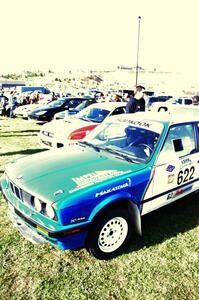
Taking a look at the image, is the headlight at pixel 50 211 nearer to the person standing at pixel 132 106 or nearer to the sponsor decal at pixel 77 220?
the sponsor decal at pixel 77 220

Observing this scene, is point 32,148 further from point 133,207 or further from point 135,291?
point 135,291

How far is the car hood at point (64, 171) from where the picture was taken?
3137 millimetres

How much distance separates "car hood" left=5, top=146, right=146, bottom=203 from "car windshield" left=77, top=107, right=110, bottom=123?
13.5 feet

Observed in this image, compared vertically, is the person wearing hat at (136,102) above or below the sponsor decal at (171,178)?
above

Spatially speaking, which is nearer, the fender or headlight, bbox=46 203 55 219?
headlight, bbox=46 203 55 219

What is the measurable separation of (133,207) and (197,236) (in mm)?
1207

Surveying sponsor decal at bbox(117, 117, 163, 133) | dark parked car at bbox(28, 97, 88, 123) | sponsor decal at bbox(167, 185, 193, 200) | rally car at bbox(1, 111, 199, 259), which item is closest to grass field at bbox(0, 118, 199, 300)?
rally car at bbox(1, 111, 199, 259)

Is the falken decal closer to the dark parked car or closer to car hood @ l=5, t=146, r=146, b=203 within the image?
car hood @ l=5, t=146, r=146, b=203

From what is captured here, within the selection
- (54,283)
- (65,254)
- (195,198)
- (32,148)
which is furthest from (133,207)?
(32,148)

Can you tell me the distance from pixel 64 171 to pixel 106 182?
0.59 metres

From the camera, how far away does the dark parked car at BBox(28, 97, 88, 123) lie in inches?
536

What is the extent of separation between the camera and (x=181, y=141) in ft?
13.9

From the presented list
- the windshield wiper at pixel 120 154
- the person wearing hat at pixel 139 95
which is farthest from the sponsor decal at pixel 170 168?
the person wearing hat at pixel 139 95

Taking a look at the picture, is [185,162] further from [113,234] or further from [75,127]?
[75,127]
